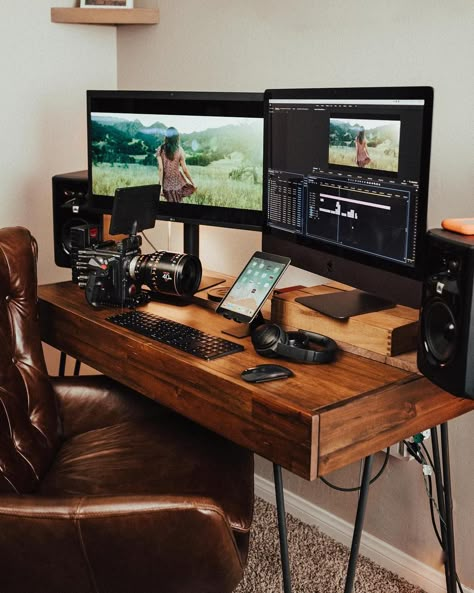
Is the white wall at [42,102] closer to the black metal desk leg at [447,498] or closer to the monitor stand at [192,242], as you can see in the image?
the monitor stand at [192,242]

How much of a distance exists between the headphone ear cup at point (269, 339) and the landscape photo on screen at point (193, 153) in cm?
55

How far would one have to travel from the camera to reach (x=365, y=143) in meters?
1.74

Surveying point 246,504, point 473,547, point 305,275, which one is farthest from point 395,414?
point 305,275

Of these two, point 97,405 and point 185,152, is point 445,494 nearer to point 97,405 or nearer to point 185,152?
point 97,405

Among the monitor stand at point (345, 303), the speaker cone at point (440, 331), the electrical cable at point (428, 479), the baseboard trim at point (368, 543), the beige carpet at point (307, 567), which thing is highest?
the speaker cone at point (440, 331)

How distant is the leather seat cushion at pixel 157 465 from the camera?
1.77 metres

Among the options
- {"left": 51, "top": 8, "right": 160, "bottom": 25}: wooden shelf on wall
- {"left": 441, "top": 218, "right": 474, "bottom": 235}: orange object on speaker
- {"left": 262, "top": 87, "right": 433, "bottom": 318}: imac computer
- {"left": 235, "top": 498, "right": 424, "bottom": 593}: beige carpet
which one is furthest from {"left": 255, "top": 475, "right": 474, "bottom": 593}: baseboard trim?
{"left": 51, "top": 8, "right": 160, "bottom": 25}: wooden shelf on wall

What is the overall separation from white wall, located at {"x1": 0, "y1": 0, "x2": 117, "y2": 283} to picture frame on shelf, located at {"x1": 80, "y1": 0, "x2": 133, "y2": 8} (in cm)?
11

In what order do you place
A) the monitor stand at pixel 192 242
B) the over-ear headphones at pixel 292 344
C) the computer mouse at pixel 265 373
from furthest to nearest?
the monitor stand at pixel 192 242 < the over-ear headphones at pixel 292 344 < the computer mouse at pixel 265 373

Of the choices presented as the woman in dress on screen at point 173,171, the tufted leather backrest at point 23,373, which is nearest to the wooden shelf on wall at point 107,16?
the woman in dress on screen at point 173,171

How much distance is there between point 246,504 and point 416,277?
62 centimetres

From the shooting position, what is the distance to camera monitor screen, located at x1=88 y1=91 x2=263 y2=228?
2.21m

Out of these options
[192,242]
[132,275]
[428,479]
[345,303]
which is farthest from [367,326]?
[192,242]

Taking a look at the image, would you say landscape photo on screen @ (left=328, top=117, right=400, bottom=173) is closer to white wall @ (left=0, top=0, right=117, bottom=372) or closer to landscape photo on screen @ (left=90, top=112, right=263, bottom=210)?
landscape photo on screen @ (left=90, top=112, right=263, bottom=210)
